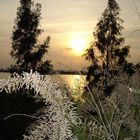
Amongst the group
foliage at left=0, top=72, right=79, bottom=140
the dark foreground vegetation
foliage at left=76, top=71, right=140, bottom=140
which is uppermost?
foliage at left=0, top=72, right=79, bottom=140

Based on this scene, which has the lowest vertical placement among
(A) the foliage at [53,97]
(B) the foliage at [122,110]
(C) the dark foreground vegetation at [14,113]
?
(C) the dark foreground vegetation at [14,113]

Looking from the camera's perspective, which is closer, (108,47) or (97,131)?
(97,131)

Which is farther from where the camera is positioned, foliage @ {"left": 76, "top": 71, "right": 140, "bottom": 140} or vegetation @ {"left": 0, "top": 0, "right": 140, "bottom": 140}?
foliage @ {"left": 76, "top": 71, "right": 140, "bottom": 140}

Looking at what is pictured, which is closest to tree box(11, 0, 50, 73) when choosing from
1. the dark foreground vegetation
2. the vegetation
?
the dark foreground vegetation

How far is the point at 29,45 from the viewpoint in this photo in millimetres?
65562

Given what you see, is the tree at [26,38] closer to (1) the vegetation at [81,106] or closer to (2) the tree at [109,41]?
(2) the tree at [109,41]

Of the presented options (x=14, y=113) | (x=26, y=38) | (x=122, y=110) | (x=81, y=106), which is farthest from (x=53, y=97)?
(x=26, y=38)

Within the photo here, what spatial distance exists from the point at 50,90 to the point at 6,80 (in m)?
0.22

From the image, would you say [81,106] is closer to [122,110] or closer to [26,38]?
[122,110]

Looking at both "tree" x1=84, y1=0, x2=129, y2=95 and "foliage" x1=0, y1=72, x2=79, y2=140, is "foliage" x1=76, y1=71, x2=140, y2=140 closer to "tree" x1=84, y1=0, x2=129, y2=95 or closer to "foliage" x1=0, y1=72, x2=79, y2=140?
"foliage" x1=0, y1=72, x2=79, y2=140

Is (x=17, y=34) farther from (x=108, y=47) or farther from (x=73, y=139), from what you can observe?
(x=73, y=139)

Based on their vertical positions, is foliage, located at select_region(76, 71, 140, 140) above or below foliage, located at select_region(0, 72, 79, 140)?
below

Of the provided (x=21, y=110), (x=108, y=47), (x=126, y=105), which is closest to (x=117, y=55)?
(x=108, y=47)

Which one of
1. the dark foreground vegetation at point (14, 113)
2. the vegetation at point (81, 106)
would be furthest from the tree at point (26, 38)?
the vegetation at point (81, 106)
